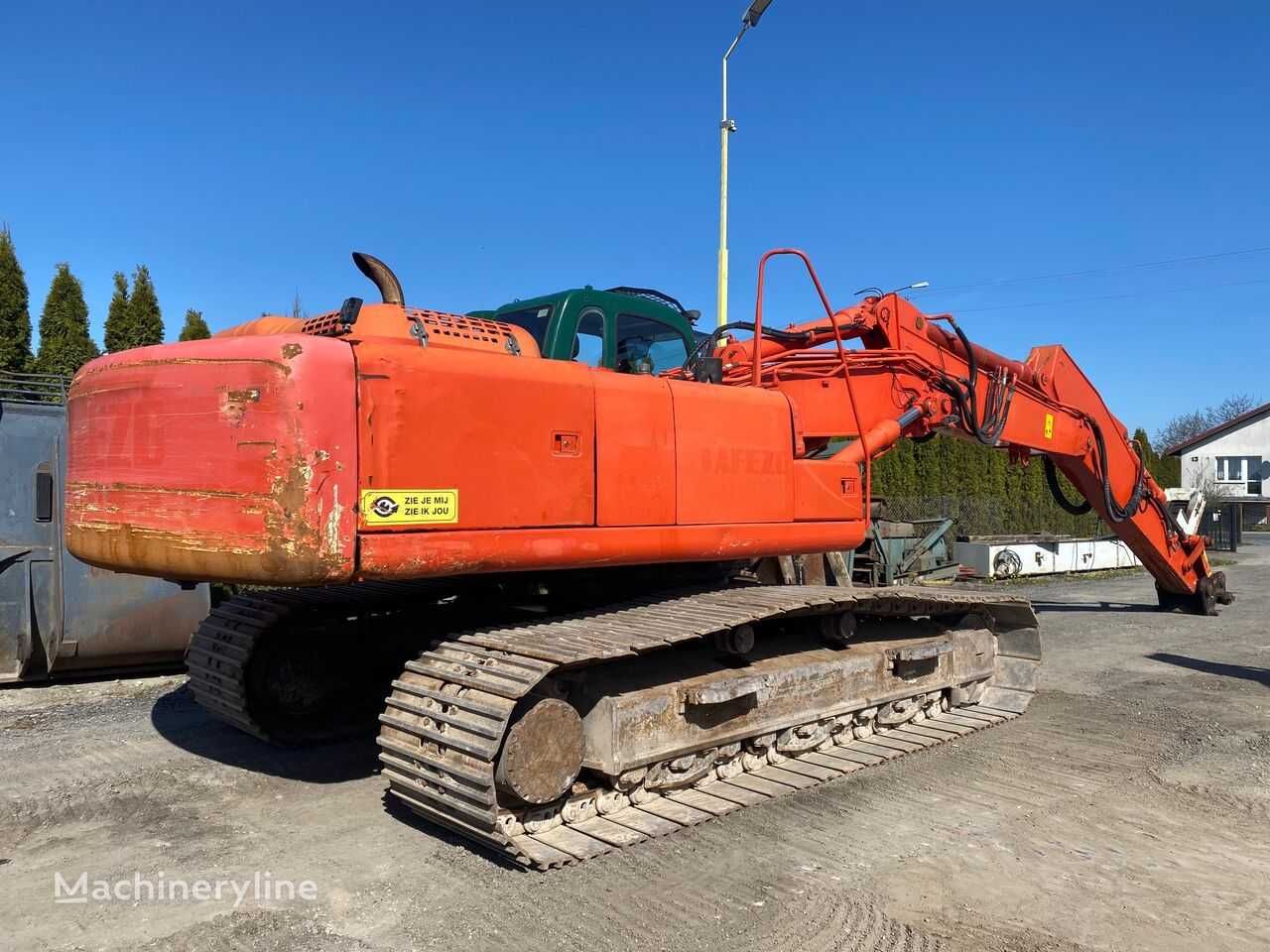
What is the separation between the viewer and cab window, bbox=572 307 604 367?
541 centimetres

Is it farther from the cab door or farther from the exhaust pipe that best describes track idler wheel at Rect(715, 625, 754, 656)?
the cab door

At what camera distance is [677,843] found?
168 inches

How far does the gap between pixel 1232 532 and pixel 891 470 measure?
499 inches

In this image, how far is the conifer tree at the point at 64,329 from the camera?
40.9 feet

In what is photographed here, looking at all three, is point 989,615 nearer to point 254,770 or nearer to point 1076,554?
point 254,770

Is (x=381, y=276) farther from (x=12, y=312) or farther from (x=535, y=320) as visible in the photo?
(x=12, y=312)

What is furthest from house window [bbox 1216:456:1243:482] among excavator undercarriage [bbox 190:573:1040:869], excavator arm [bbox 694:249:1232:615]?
excavator undercarriage [bbox 190:573:1040:869]

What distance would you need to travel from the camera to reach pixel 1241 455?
47.1 m

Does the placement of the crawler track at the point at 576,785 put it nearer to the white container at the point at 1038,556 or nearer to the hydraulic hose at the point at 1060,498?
the hydraulic hose at the point at 1060,498

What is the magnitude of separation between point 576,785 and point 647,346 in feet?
8.69

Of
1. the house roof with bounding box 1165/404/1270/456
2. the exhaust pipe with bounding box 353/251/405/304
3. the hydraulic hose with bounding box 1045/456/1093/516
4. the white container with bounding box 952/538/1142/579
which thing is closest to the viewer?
the exhaust pipe with bounding box 353/251/405/304

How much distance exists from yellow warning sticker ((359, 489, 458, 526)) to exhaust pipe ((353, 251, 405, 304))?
112cm

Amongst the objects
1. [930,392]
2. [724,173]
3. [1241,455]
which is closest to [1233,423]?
[1241,455]

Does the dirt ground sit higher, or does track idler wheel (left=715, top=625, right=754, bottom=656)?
track idler wheel (left=715, top=625, right=754, bottom=656)
